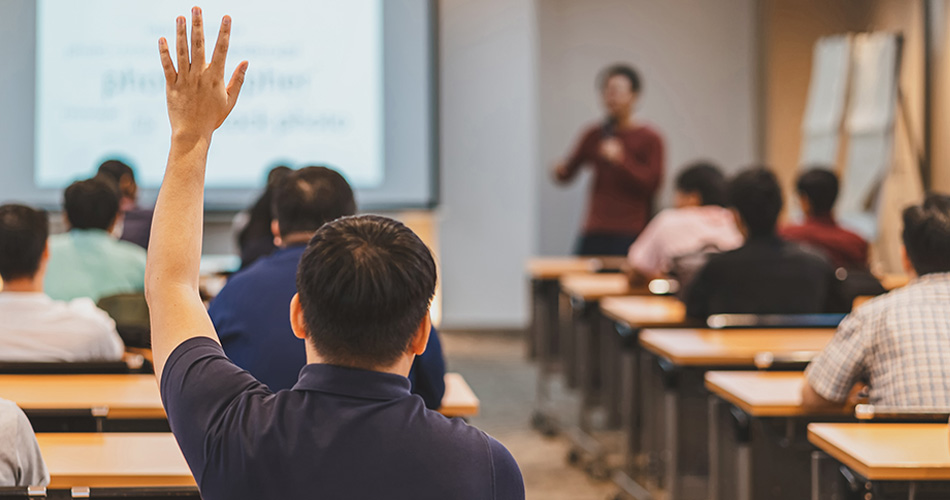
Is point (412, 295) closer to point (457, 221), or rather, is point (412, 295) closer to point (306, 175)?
point (306, 175)

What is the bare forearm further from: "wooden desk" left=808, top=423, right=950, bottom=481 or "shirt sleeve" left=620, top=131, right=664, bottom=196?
"shirt sleeve" left=620, top=131, right=664, bottom=196

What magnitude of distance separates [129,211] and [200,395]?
4.17 meters

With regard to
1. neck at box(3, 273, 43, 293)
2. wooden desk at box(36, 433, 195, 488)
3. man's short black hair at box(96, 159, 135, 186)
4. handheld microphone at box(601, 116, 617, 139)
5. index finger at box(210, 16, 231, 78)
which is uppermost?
handheld microphone at box(601, 116, 617, 139)

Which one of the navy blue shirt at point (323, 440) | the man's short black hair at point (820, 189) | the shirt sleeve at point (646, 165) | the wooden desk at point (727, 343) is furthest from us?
the shirt sleeve at point (646, 165)

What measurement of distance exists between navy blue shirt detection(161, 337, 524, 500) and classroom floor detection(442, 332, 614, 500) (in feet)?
9.69

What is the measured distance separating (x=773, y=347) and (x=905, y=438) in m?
1.09

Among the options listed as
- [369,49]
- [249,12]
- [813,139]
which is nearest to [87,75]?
[249,12]

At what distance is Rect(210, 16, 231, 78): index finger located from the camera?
1159mm

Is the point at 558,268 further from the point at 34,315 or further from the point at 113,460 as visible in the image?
the point at 113,460

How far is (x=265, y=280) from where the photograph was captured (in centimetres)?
220

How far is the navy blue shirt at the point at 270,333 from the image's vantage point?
6.98 ft

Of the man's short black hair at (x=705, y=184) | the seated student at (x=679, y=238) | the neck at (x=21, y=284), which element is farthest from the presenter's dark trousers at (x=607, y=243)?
the neck at (x=21, y=284)

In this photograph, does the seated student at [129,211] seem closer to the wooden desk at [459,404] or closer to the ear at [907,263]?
the wooden desk at [459,404]

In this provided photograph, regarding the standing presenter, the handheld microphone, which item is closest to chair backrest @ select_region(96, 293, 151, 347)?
the standing presenter
